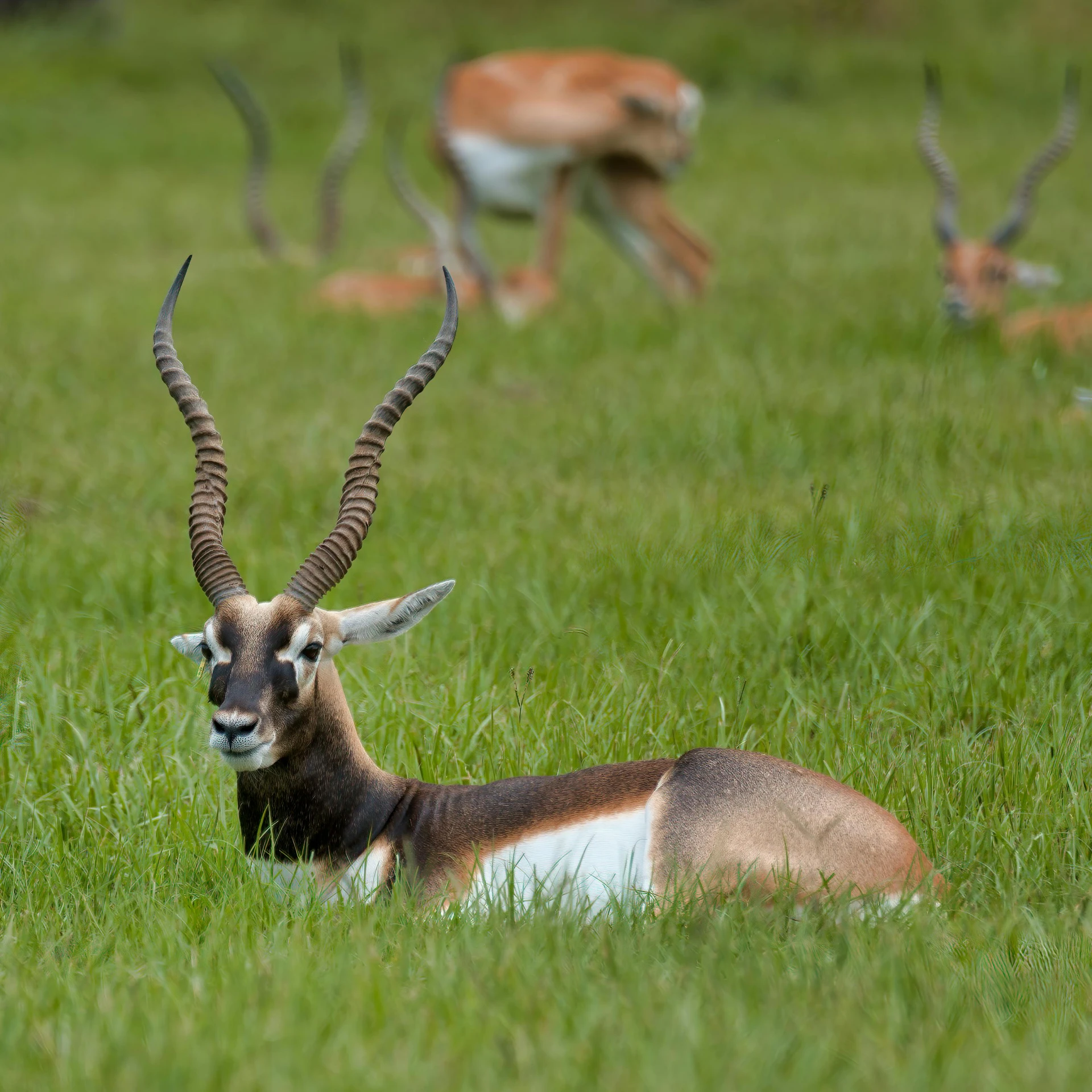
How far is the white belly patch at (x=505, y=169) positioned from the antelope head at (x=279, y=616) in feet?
26.8

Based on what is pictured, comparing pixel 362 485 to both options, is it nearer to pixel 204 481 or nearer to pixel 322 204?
pixel 204 481

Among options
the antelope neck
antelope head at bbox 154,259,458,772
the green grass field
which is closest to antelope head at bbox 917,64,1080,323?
the green grass field

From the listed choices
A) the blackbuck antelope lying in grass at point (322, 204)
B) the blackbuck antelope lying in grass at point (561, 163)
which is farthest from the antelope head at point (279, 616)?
the blackbuck antelope lying in grass at point (322, 204)

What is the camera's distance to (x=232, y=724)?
289 cm

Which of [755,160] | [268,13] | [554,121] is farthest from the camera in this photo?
[268,13]

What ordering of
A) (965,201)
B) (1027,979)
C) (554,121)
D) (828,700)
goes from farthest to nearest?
(965,201) → (554,121) → (828,700) → (1027,979)

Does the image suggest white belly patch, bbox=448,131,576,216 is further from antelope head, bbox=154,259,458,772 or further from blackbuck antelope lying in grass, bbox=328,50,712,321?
antelope head, bbox=154,259,458,772

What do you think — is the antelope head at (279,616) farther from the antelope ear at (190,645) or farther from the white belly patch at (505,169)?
the white belly patch at (505,169)

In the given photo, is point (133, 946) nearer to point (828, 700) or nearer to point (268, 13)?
point (828, 700)

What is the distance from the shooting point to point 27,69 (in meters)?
23.7

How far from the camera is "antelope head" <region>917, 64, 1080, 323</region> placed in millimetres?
9000

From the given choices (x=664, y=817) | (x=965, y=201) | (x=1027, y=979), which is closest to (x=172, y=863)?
(x=664, y=817)

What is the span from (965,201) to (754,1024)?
1428 centimetres

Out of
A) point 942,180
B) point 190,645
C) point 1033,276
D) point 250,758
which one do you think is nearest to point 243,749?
point 250,758
